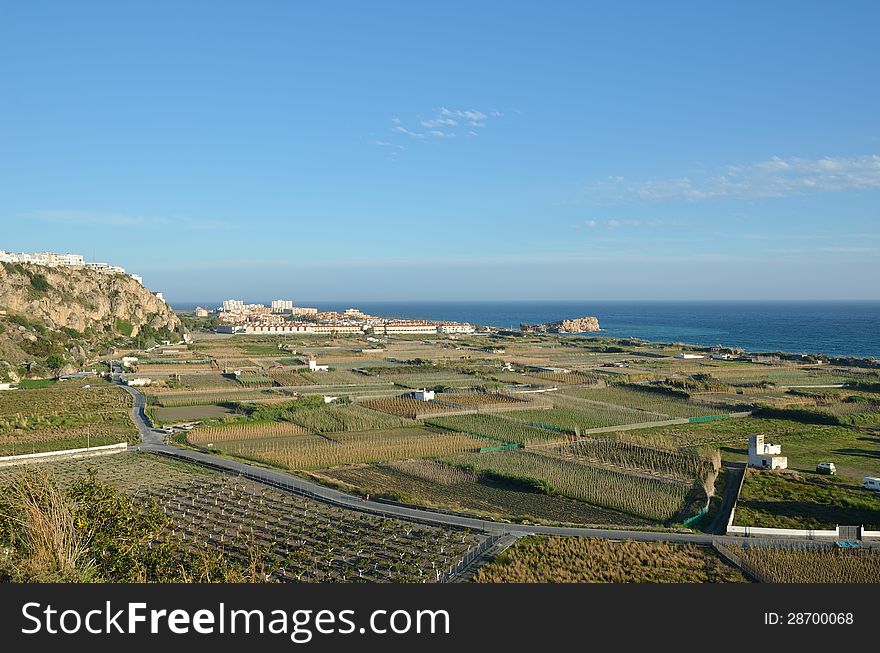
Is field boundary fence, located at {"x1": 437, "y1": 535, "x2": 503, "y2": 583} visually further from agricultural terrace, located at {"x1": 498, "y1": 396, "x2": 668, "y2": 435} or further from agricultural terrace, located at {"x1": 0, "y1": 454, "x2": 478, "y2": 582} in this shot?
agricultural terrace, located at {"x1": 498, "y1": 396, "x2": 668, "y2": 435}

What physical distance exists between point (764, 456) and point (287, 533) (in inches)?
743

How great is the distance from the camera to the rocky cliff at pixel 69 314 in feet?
195

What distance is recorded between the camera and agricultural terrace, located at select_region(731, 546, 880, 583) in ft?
52.9

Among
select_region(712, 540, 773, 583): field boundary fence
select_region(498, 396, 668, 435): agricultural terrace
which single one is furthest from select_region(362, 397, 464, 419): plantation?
select_region(712, 540, 773, 583): field boundary fence

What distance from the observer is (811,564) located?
55.8 feet

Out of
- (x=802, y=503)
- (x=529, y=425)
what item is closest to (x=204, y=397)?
(x=529, y=425)

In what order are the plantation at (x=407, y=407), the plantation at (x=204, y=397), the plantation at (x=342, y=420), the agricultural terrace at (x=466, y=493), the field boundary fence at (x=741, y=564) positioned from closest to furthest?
the field boundary fence at (x=741, y=564) < the agricultural terrace at (x=466, y=493) < the plantation at (x=342, y=420) < the plantation at (x=407, y=407) < the plantation at (x=204, y=397)

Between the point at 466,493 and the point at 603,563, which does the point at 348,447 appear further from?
the point at 603,563

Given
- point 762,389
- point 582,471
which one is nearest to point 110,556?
point 582,471

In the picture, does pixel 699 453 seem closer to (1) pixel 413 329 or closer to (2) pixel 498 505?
(2) pixel 498 505

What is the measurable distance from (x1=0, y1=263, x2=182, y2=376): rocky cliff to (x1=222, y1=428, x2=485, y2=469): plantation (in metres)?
32.8

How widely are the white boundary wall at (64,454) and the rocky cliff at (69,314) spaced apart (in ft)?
102

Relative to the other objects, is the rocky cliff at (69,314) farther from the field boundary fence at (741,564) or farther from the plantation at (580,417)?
the field boundary fence at (741,564)

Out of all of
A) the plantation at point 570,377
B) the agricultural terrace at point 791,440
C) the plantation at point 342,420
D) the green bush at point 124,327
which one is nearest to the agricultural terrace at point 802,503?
the agricultural terrace at point 791,440
